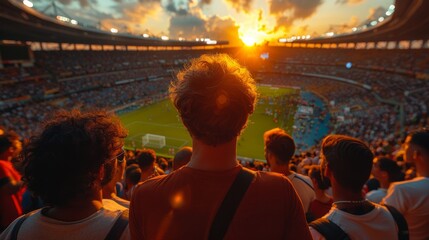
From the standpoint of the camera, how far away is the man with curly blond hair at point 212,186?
1491mm

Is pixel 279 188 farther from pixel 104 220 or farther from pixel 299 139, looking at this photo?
pixel 299 139

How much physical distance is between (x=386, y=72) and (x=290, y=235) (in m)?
58.8

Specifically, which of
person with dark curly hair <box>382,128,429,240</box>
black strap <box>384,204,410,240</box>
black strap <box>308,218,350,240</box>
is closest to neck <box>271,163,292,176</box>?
person with dark curly hair <box>382,128,429,240</box>

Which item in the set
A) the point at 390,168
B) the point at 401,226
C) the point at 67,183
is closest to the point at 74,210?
the point at 67,183

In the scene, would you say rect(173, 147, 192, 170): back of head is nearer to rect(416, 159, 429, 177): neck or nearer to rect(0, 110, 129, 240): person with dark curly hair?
rect(0, 110, 129, 240): person with dark curly hair

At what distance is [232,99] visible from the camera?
161 cm

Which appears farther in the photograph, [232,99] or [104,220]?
[104,220]

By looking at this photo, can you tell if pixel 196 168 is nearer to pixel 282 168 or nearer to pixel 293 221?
pixel 293 221

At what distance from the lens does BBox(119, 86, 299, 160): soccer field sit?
25.7 m

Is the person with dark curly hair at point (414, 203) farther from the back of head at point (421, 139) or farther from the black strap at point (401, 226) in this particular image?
the black strap at point (401, 226)

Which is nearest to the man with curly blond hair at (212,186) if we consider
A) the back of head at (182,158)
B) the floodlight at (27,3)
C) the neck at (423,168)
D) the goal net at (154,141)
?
the neck at (423,168)

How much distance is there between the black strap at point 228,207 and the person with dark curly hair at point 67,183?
959 mm

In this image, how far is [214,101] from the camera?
158 centimetres

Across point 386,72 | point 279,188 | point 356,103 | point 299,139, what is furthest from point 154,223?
point 386,72
